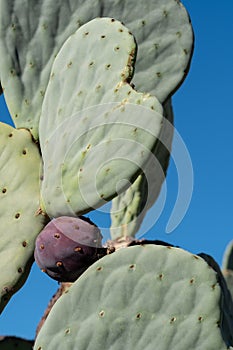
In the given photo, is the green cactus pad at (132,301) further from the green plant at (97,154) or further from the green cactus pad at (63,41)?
the green cactus pad at (63,41)

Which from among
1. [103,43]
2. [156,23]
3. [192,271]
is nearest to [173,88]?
[156,23]

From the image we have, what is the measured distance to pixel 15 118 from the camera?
214cm

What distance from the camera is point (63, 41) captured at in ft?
7.06

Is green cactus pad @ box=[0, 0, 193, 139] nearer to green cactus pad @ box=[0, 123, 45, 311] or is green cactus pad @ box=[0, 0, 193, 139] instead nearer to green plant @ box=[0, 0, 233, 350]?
green plant @ box=[0, 0, 233, 350]

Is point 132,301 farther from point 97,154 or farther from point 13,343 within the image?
point 13,343

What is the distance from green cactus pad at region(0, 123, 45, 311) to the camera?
6.08 ft

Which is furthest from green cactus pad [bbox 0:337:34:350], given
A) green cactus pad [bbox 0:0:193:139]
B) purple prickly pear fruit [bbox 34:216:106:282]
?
green cactus pad [bbox 0:0:193:139]

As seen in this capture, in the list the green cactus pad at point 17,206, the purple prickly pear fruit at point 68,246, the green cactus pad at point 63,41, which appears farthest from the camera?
the green cactus pad at point 63,41

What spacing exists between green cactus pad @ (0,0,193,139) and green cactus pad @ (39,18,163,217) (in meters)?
0.18

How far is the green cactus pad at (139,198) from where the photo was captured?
7.68ft

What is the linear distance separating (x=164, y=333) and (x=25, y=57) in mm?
952

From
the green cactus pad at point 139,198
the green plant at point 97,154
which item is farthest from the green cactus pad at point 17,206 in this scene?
the green cactus pad at point 139,198

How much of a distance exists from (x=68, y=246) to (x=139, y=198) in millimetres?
844

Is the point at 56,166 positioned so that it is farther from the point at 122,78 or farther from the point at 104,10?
the point at 104,10
